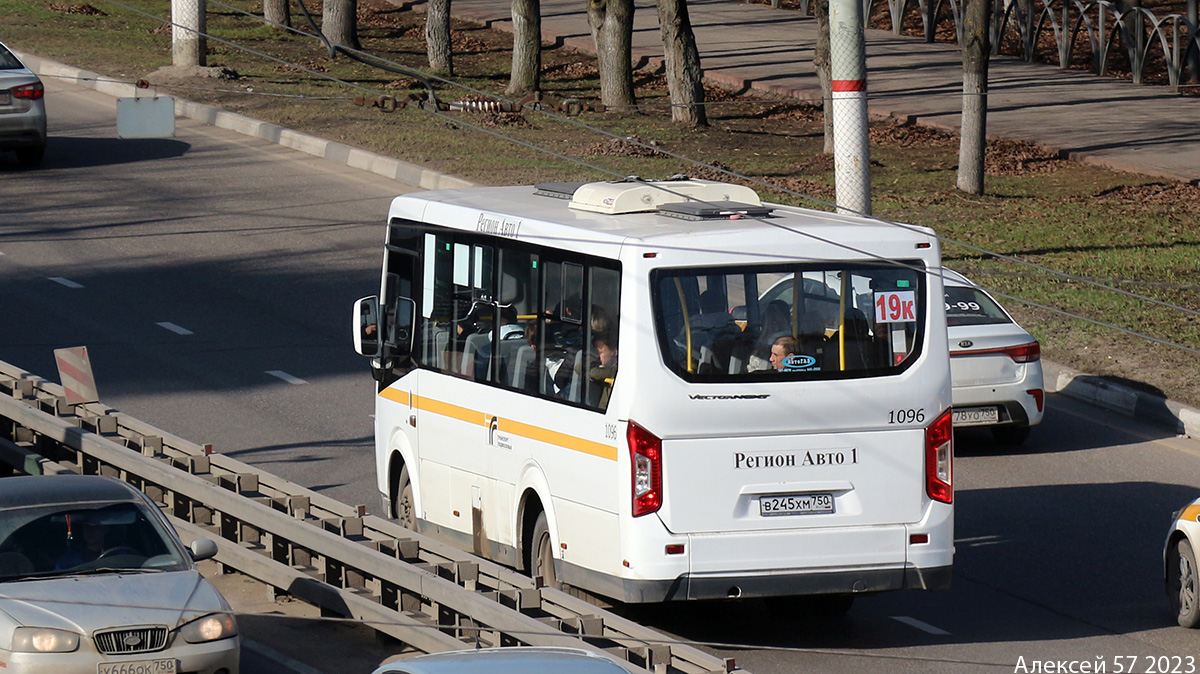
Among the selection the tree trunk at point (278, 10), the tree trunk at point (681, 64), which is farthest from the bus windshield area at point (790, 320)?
the tree trunk at point (278, 10)

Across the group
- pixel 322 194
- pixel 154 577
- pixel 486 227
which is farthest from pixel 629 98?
pixel 154 577

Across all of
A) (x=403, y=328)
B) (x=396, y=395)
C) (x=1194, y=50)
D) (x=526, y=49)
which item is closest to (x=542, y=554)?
(x=396, y=395)

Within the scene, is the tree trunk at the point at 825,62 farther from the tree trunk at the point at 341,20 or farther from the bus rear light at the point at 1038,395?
the bus rear light at the point at 1038,395

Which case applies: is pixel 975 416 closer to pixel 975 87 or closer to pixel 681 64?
pixel 975 87

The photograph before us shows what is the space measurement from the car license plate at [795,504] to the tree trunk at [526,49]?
2229 cm

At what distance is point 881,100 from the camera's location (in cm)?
3300

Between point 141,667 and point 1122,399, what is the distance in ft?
34.7

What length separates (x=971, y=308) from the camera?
15883mm

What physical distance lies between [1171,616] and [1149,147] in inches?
739

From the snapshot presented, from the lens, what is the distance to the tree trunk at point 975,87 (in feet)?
77.0

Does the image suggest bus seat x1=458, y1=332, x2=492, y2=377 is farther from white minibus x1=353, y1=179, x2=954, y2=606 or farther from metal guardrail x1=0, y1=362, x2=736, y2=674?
metal guardrail x1=0, y1=362, x2=736, y2=674

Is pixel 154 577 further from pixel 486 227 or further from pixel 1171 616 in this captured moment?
pixel 1171 616

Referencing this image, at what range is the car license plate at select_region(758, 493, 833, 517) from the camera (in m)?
9.92

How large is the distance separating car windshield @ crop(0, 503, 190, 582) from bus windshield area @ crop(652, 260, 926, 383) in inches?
125
